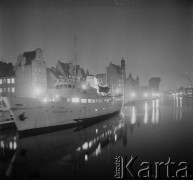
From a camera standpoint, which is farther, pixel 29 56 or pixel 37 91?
pixel 29 56

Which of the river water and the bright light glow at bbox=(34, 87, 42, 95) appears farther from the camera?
the bright light glow at bbox=(34, 87, 42, 95)

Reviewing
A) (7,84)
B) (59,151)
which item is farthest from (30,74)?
(59,151)

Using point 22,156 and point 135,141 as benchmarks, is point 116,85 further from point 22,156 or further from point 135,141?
point 22,156

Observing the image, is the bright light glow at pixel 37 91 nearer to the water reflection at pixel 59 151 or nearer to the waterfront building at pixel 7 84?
the waterfront building at pixel 7 84

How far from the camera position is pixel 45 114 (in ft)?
68.4

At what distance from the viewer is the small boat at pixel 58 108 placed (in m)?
19.3

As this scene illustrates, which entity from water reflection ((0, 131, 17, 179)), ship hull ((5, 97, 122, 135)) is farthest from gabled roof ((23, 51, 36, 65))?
ship hull ((5, 97, 122, 135))

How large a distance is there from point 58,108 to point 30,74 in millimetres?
30953

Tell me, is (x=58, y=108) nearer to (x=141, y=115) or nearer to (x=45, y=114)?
(x=45, y=114)

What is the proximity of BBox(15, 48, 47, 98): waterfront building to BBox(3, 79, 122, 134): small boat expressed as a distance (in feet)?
78.7

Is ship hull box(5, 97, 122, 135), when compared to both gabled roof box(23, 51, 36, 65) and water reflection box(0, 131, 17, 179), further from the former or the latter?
gabled roof box(23, 51, 36, 65)

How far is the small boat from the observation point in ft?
63.4

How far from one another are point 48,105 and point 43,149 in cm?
658

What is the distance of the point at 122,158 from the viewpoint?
550 inches
